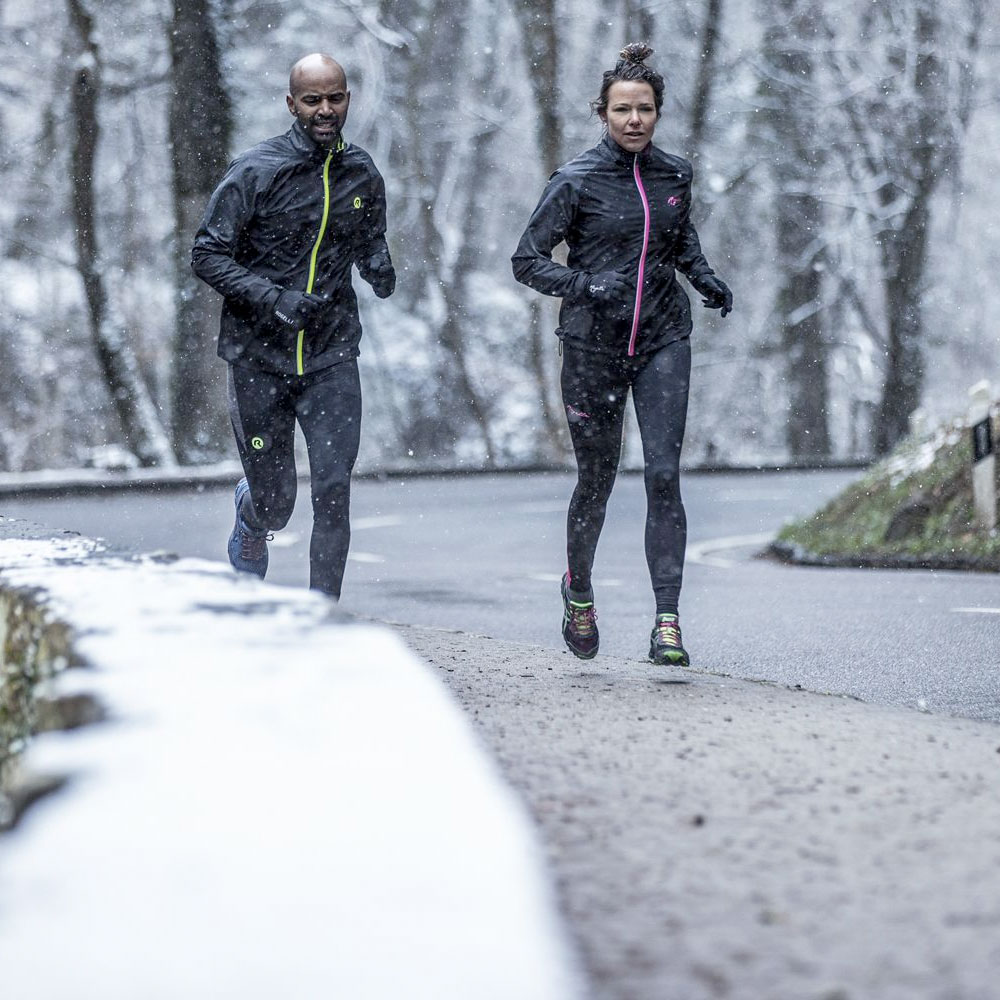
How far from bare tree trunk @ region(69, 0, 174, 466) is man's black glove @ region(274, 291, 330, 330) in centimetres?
1915

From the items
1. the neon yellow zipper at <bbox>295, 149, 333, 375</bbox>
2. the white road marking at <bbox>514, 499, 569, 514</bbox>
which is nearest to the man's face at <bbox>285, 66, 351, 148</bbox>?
the neon yellow zipper at <bbox>295, 149, 333, 375</bbox>

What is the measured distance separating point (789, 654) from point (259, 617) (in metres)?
4.87

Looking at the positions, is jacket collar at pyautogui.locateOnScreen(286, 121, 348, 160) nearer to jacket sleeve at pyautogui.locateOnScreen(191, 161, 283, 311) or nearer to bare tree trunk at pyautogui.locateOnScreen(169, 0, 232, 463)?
jacket sleeve at pyautogui.locateOnScreen(191, 161, 283, 311)

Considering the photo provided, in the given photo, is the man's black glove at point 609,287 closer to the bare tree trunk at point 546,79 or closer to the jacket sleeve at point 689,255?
the jacket sleeve at point 689,255

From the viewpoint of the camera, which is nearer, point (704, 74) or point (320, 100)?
point (320, 100)

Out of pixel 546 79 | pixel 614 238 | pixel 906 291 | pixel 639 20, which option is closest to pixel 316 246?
pixel 614 238

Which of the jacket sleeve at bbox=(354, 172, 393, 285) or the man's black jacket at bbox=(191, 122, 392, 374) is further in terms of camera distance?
the jacket sleeve at bbox=(354, 172, 393, 285)

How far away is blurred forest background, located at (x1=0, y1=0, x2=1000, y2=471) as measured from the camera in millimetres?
27203

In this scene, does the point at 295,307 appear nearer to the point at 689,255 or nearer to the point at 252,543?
the point at 252,543

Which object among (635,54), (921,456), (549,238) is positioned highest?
(635,54)

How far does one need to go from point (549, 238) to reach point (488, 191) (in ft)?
115

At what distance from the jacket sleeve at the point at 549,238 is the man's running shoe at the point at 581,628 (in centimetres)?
114

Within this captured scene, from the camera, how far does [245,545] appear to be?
7262 mm

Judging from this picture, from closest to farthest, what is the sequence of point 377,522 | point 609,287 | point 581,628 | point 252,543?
point 609,287, point 581,628, point 252,543, point 377,522
